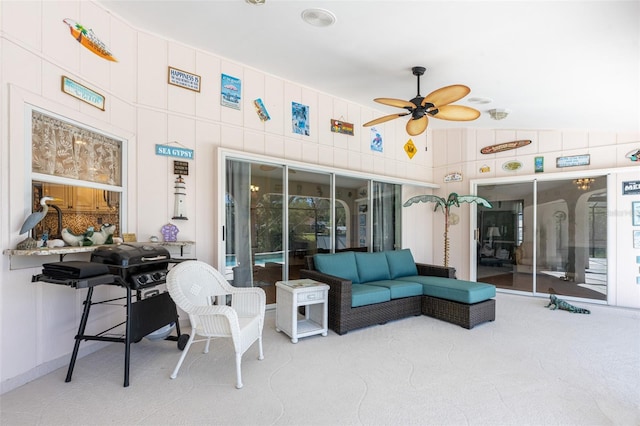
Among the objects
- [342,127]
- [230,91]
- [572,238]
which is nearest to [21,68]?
[230,91]

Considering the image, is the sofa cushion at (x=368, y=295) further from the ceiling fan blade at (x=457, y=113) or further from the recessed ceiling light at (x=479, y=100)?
the recessed ceiling light at (x=479, y=100)

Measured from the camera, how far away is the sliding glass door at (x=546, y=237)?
17.2 feet

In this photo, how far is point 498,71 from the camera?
3.81 m

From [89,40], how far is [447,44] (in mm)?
3772

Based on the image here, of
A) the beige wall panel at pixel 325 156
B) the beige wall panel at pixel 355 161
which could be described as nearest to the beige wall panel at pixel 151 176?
the beige wall panel at pixel 325 156

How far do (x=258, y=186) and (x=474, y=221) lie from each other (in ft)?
15.1

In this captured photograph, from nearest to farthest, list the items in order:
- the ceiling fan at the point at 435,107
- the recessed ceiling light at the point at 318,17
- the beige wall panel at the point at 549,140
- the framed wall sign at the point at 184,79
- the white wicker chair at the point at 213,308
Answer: the white wicker chair at the point at 213,308, the recessed ceiling light at the point at 318,17, the ceiling fan at the point at 435,107, the framed wall sign at the point at 184,79, the beige wall panel at the point at 549,140

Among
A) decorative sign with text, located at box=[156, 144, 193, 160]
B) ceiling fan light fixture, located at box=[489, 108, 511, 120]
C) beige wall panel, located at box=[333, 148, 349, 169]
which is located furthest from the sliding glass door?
decorative sign with text, located at box=[156, 144, 193, 160]

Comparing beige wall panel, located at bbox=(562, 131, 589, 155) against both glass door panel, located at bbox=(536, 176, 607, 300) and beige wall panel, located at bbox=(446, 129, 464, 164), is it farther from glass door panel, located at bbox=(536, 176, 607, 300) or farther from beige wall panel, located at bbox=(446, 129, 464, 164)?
beige wall panel, located at bbox=(446, 129, 464, 164)

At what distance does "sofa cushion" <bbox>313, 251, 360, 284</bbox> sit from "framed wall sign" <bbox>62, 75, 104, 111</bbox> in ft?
10.2

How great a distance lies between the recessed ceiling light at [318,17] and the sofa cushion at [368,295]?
122 inches

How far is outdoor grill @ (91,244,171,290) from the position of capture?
8.33ft

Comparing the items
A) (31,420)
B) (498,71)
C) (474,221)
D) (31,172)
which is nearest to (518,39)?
(498,71)

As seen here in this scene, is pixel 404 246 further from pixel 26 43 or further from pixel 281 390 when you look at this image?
pixel 26 43
